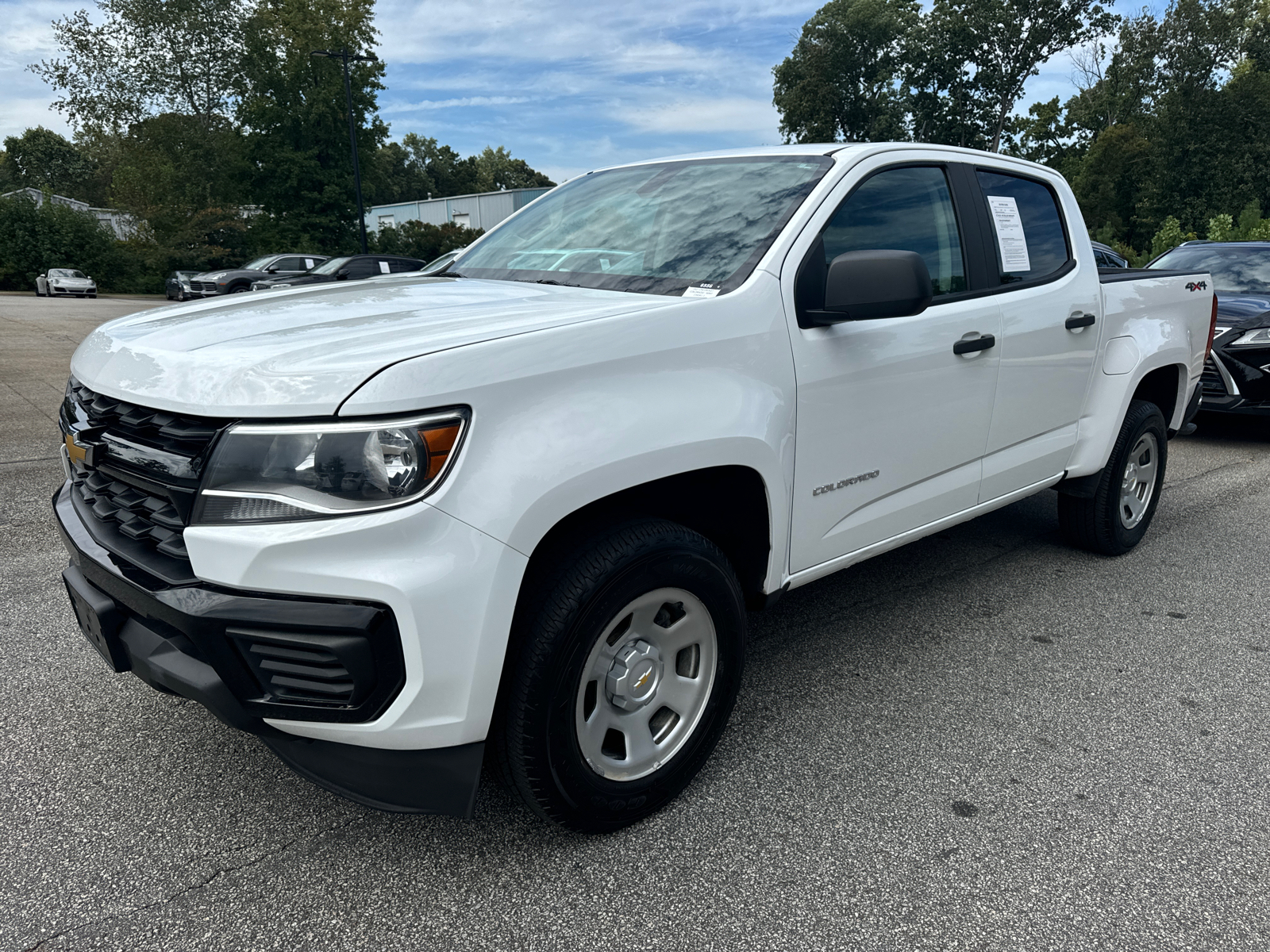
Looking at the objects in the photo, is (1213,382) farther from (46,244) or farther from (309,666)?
(46,244)

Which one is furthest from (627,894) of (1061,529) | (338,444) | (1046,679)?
(1061,529)

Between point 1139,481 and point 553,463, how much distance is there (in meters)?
3.80

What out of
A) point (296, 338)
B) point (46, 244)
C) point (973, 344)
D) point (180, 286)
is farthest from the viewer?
point (46, 244)

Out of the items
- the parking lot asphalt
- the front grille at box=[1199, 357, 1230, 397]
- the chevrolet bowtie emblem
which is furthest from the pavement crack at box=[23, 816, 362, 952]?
the front grille at box=[1199, 357, 1230, 397]

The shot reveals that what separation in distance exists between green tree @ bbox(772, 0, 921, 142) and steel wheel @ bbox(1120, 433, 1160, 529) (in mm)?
48528

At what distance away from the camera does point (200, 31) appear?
135 feet

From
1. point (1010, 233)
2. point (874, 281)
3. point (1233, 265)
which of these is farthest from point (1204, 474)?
point (874, 281)

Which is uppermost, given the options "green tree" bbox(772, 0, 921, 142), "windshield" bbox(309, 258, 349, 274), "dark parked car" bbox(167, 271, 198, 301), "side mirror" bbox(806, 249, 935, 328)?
"green tree" bbox(772, 0, 921, 142)

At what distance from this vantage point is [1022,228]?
11.7 ft

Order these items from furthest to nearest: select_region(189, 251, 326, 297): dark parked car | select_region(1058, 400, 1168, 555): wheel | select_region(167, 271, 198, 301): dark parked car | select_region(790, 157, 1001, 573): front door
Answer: select_region(167, 271, 198, 301): dark parked car → select_region(189, 251, 326, 297): dark parked car → select_region(1058, 400, 1168, 555): wheel → select_region(790, 157, 1001, 573): front door

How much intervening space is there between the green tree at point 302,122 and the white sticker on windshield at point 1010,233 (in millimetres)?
40934

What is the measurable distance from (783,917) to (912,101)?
53.6 m

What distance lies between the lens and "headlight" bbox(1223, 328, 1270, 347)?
6988 millimetres

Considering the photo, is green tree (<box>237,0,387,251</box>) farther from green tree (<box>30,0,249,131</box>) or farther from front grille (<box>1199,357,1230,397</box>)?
front grille (<box>1199,357,1230,397</box>)
